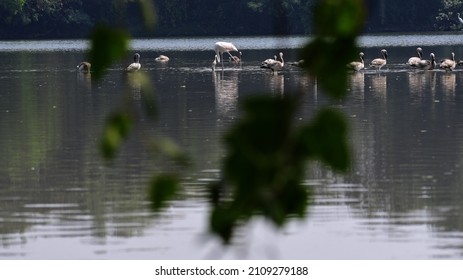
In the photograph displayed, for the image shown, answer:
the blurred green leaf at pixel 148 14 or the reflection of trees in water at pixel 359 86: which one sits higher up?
the blurred green leaf at pixel 148 14

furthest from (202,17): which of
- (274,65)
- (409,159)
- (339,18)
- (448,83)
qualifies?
(339,18)

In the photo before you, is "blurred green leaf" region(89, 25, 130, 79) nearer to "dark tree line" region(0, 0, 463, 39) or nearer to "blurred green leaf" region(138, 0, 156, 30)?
"blurred green leaf" region(138, 0, 156, 30)

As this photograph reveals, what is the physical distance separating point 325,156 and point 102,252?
652 centimetres

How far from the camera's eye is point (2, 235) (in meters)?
8.66

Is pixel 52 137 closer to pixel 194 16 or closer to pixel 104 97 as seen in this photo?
pixel 104 97

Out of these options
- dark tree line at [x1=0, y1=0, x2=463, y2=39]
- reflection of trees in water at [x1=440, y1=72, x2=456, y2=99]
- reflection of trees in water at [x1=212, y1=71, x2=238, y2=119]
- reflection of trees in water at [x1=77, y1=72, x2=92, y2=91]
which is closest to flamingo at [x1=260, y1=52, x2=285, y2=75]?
reflection of trees in water at [x1=212, y1=71, x2=238, y2=119]

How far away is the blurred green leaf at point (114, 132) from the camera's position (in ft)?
5.33

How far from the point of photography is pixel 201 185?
33.2ft

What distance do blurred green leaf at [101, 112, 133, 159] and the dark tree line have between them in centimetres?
6461

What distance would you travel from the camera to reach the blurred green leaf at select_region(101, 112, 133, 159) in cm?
163

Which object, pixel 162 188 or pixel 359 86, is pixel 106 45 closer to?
pixel 162 188

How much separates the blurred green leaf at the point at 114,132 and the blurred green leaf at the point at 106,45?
0.20 ft

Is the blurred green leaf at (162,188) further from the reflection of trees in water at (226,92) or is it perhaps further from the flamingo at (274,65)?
the flamingo at (274,65)

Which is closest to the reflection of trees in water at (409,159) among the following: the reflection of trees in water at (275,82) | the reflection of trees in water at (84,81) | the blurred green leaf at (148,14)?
the reflection of trees in water at (275,82)
